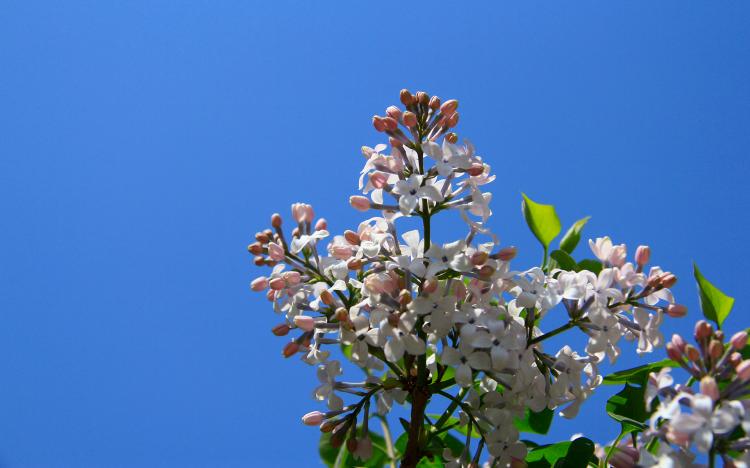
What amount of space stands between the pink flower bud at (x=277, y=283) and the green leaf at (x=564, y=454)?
22.1 inches

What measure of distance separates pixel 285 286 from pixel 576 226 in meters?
0.73

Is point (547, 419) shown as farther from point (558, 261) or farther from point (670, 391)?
point (670, 391)

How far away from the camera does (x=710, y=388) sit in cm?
A: 90

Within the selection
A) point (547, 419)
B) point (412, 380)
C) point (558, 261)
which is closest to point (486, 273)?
point (412, 380)

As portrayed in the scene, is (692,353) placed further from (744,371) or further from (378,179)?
(378,179)

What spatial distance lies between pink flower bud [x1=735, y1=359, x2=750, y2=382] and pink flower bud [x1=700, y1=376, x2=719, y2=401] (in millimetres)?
40

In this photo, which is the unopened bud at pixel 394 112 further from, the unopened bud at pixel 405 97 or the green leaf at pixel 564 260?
the green leaf at pixel 564 260

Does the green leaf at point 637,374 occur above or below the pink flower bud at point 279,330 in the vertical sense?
below

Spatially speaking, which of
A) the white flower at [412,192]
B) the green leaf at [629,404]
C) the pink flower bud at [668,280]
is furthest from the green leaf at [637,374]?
the white flower at [412,192]

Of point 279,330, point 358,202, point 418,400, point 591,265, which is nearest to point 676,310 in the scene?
point 591,265

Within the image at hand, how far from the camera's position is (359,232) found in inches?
51.6

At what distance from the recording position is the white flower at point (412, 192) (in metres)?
1.20

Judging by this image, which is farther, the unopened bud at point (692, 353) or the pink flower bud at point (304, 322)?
the pink flower bud at point (304, 322)

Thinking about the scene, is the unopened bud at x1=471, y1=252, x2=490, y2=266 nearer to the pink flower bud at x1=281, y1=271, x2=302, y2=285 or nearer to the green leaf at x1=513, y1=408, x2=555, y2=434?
the pink flower bud at x1=281, y1=271, x2=302, y2=285
